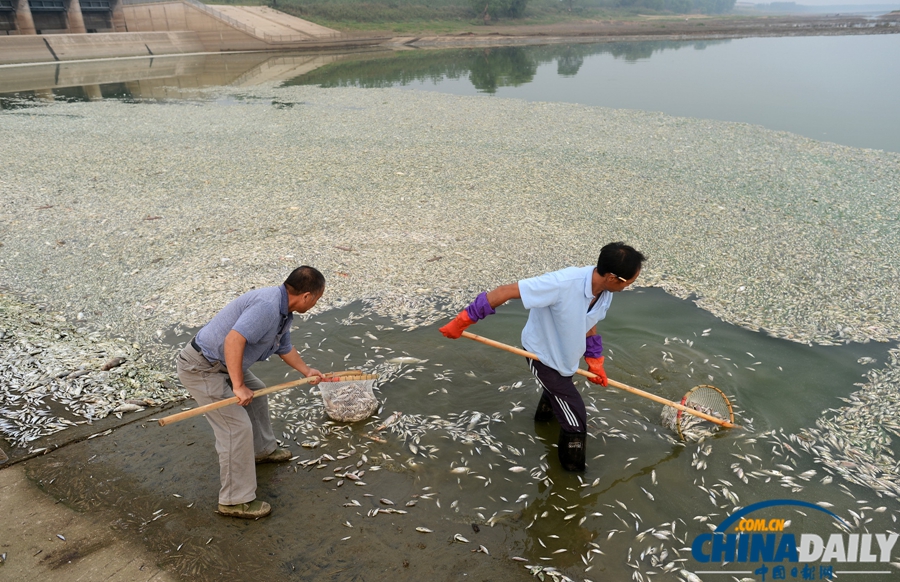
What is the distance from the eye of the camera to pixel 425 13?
209ft

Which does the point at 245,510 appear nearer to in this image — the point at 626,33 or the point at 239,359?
the point at 239,359

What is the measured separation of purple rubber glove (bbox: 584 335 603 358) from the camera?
4641 mm

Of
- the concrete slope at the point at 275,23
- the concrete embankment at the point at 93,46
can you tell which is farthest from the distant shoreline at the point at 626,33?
the concrete embankment at the point at 93,46

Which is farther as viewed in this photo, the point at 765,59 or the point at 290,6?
the point at 290,6

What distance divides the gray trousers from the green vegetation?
56704 millimetres

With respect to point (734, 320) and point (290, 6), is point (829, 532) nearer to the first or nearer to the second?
point (734, 320)

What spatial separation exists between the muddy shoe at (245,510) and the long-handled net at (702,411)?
3.68 m

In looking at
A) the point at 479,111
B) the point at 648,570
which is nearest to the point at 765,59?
the point at 479,111

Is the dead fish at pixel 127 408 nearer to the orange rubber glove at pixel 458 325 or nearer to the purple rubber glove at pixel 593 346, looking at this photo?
the orange rubber glove at pixel 458 325

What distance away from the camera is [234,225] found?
9.67 meters

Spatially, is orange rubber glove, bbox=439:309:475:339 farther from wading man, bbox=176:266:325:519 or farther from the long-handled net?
the long-handled net

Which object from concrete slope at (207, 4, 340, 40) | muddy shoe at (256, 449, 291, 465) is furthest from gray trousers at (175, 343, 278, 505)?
concrete slope at (207, 4, 340, 40)

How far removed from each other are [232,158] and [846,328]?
1289 cm

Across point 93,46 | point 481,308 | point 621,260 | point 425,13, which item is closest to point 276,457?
point 481,308
